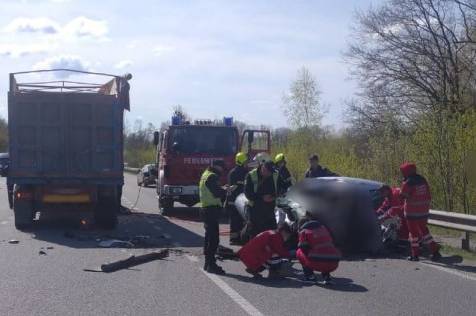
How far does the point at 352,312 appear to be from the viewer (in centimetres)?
831

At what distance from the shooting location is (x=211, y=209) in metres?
11.3

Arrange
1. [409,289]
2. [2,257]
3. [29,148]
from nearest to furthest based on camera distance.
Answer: [409,289] → [2,257] → [29,148]

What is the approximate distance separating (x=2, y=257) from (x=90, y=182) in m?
4.26

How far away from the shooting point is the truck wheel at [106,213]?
1691 centimetres

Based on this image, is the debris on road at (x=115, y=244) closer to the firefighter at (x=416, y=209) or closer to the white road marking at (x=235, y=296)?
the white road marking at (x=235, y=296)

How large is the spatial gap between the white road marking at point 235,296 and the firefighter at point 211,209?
300 millimetres

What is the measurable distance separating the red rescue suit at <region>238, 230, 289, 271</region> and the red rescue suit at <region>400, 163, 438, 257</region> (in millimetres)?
2553

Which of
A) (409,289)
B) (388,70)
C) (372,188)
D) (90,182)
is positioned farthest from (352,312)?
(388,70)

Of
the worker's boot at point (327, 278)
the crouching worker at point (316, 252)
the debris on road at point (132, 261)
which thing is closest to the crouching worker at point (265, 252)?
the crouching worker at point (316, 252)

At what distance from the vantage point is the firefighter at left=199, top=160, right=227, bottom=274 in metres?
11.2

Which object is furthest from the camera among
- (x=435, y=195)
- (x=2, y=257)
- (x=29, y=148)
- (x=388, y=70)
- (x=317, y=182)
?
(x=388, y=70)

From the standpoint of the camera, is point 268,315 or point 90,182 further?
point 90,182

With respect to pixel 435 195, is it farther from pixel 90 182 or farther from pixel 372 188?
pixel 90 182

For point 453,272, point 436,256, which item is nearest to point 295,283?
point 453,272
